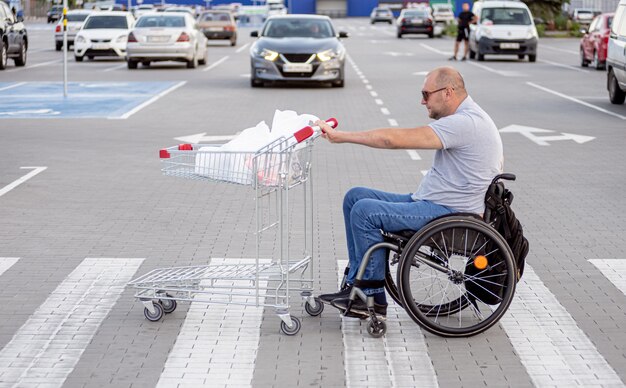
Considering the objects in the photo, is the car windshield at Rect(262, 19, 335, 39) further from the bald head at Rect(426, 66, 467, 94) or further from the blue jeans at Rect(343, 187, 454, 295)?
the blue jeans at Rect(343, 187, 454, 295)

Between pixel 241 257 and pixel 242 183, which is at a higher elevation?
pixel 242 183

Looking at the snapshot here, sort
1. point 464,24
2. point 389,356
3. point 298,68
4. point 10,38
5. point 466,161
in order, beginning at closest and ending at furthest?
point 389,356
point 466,161
point 298,68
point 10,38
point 464,24

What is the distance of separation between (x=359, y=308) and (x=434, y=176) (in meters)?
0.84

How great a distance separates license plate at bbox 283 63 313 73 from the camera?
26672 mm

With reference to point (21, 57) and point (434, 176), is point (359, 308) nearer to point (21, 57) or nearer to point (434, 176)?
point (434, 176)

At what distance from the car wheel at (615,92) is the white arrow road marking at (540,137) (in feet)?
16.1

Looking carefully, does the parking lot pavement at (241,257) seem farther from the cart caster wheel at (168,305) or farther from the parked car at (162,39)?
the parked car at (162,39)

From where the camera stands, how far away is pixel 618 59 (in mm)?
21938

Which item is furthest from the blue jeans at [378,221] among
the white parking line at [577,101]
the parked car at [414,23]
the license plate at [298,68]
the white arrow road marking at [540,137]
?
the parked car at [414,23]

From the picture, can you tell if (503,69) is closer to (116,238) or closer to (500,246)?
(116,238)

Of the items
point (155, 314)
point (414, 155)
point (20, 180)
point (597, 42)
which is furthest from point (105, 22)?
point (155, 314)

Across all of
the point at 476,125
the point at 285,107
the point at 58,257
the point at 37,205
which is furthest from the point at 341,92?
the point at 476,125

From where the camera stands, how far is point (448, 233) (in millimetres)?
6633

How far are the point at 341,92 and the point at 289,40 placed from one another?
6.84ft
